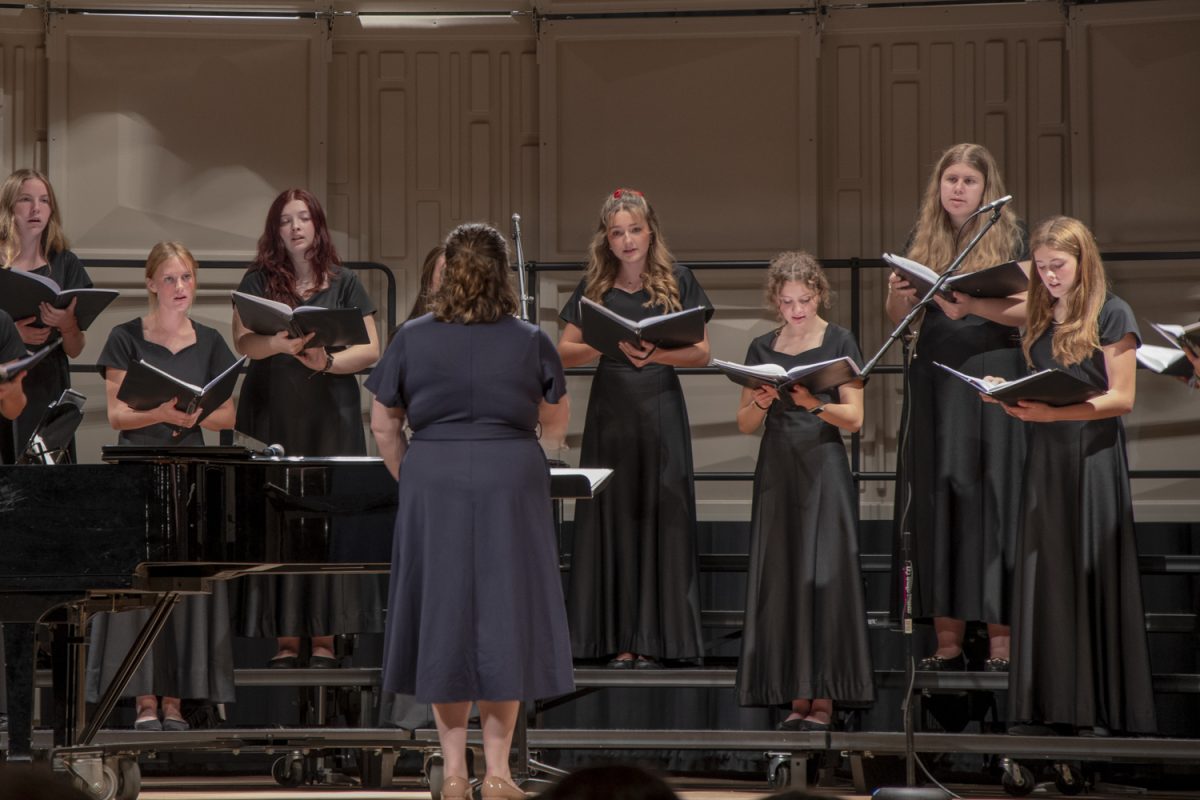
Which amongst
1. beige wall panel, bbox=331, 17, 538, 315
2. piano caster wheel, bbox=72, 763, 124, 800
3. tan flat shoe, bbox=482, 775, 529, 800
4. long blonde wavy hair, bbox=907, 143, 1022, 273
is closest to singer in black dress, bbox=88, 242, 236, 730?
piano caster wheel, bbox=72, 763, 124, 800

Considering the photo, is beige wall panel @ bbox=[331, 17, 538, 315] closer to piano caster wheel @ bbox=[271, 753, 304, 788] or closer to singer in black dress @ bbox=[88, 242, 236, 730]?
singer in black dress @ bbox=[88, 242, 236, 730]

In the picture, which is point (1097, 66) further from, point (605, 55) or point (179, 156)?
point (179, 156)

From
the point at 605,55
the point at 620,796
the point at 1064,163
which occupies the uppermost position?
the point at 605,55

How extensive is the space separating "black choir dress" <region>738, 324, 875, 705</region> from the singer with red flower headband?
0.24 meters

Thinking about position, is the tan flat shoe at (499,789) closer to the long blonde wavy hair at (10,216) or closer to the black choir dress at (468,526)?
the black choir dress at (468,526)

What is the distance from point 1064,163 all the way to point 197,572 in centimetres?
430

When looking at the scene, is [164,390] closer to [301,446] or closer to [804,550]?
[301,446]

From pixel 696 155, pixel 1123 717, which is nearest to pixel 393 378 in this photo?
pixel 1123 717

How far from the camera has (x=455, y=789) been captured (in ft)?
12.5

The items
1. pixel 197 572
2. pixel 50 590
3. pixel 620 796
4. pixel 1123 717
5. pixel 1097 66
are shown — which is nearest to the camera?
pixel 620 796

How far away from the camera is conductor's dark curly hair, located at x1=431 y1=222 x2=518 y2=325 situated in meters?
3.85

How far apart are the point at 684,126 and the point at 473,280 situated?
10.5 ft

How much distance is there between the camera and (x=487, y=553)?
3809mm

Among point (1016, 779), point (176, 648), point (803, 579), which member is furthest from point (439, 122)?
point (1016, 779)
